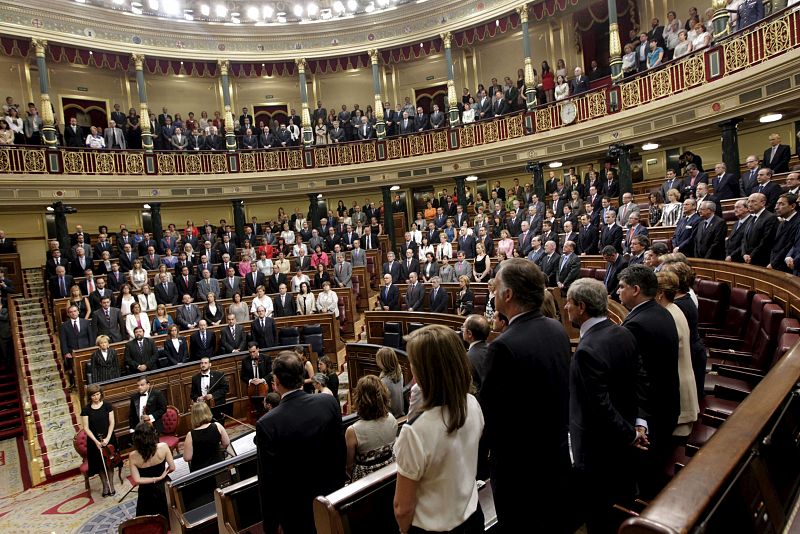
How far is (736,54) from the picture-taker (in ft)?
26.6

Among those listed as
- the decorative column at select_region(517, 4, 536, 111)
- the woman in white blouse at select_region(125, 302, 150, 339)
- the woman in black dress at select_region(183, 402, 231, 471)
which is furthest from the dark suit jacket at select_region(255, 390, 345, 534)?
the decorative column at select_region(517, 4, 536, 111)

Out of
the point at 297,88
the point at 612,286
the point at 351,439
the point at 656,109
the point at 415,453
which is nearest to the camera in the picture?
the point at 415,453

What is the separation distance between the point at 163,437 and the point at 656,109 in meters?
9.91

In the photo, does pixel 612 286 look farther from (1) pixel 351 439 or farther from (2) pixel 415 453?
(2) pixel 415 453

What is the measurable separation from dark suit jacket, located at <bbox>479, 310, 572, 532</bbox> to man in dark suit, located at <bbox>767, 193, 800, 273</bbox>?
412cm

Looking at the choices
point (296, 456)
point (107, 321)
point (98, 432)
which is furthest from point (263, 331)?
point (296, 456)

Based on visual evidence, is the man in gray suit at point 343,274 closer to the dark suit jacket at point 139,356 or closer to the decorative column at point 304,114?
the dark suit jacket at point 139,356

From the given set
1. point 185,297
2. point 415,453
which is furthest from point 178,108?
point 415,453

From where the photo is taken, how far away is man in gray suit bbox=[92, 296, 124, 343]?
8.20 meters

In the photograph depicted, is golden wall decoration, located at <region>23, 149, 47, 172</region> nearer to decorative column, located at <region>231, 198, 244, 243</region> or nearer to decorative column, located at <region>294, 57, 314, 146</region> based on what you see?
decorative column, located at <region>231, 198, 244, 243</region>

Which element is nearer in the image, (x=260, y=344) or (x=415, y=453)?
(x=415, y=453)

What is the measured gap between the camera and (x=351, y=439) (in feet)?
8.35

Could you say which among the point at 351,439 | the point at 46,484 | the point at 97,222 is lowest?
the point at 46,484

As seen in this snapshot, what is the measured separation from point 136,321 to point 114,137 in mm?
7519
